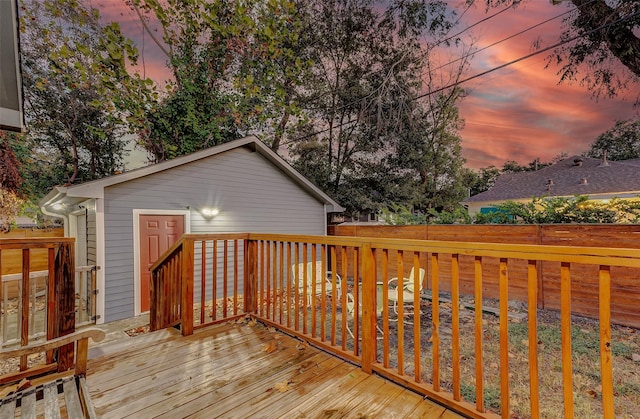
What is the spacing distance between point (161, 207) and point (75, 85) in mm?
8821

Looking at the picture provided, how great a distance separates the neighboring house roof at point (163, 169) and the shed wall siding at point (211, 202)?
163mm

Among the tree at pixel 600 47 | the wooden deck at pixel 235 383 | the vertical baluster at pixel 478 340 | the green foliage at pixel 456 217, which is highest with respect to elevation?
the tree at pixel 600 47

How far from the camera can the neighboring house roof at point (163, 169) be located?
4.68 meters

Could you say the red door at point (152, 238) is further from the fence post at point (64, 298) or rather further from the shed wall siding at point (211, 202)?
the fence post at point (64, 298)

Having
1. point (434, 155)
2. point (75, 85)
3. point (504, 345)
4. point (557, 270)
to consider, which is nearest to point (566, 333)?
point (504, 345)

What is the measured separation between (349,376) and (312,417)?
51 centimetres

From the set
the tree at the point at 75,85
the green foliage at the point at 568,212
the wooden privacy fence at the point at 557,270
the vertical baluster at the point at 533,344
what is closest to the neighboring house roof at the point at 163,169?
the wooden privacy fence at the point at 557,270

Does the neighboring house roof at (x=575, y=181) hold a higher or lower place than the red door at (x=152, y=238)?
higher

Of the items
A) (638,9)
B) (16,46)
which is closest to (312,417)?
(16,46)

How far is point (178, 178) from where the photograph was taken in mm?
5914

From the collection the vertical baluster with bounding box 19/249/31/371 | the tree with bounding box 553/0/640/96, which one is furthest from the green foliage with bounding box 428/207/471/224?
the vertical baluster with bounding box 19/249/31/371

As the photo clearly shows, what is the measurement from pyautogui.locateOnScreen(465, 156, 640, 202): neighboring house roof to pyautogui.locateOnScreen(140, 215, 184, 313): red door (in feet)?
34.5

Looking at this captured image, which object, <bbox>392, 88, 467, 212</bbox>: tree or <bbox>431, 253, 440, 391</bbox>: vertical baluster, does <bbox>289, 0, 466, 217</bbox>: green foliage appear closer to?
<bbox>392, 88, 467, 212</bbox>: tree

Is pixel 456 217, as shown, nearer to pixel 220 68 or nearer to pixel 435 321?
pixel 435 321
